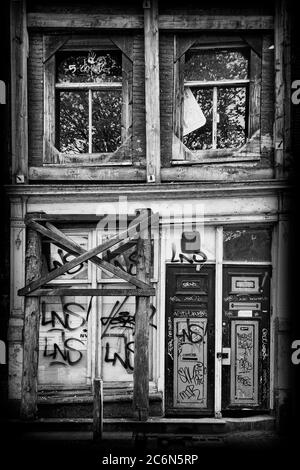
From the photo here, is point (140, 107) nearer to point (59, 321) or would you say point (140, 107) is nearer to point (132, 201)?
point (132, 201)

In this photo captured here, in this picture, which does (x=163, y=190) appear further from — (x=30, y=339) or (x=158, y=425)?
(x=158, y=425)

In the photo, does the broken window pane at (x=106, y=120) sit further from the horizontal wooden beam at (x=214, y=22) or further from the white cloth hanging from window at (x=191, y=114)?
the horizontal wooden beam at (x=214, y=22)

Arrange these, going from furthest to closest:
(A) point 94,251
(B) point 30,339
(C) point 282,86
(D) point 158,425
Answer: (C) point 282,86, (D) point 158,425, (B) point 30,339, (A) point 94,251

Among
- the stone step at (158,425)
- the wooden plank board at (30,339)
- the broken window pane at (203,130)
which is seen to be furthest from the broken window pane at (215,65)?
the stone step at (158,425)

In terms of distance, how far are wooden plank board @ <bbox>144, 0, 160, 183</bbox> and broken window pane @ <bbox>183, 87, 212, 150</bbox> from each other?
534 millimetres

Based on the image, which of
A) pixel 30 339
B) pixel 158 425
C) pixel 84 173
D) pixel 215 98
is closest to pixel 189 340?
pixel 158 425

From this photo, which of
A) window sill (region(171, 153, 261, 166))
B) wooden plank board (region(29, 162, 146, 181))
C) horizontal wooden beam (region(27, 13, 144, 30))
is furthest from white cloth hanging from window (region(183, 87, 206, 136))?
horizontal wooden beam (region(27, 13, 144, 30))

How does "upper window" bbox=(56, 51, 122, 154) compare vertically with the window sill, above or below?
above

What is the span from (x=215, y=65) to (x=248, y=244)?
276 cm

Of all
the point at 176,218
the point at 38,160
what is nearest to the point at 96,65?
the point at 38,160

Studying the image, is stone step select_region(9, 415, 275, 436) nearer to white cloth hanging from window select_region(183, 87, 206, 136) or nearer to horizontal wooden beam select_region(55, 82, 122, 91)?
white cloth hanging from window select_region(183, 87, 206, 136)

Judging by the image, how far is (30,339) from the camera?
20.8ft

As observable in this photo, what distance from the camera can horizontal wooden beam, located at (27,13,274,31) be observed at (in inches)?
271
